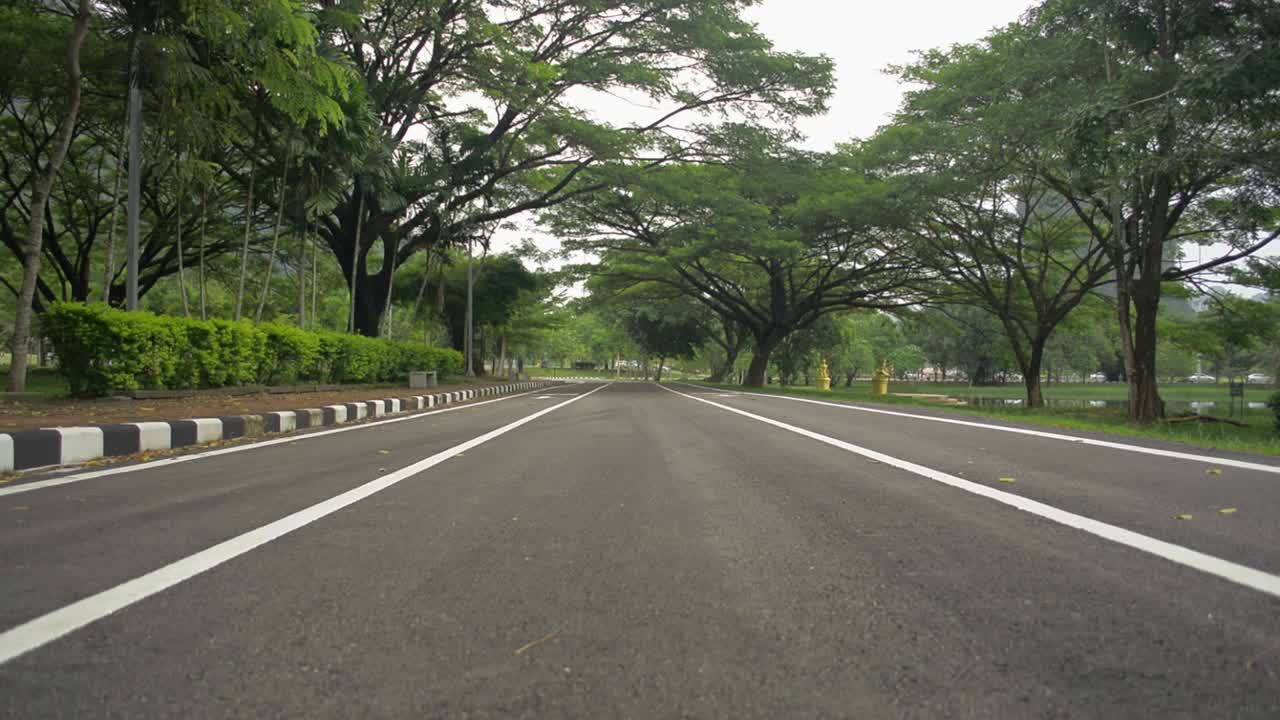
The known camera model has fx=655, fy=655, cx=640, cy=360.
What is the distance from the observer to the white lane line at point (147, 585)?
5.43ft

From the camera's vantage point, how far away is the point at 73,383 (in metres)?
8.66

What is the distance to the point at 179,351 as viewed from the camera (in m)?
9.83

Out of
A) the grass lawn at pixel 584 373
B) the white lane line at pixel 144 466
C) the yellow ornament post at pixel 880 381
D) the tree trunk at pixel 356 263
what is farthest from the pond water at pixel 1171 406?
the grass lawn at pixel 584 373

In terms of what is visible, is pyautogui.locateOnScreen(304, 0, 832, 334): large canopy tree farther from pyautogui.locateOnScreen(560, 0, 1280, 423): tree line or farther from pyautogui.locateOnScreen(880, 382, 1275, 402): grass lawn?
pyautogui.locateOnScreen(880, 382, 1275, 402): grass lawn

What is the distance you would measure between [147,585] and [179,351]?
946 cm

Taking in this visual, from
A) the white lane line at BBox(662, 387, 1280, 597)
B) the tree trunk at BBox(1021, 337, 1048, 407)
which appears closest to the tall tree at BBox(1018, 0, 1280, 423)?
the tree trunk at BBox(1021, 337, 1048, 407)

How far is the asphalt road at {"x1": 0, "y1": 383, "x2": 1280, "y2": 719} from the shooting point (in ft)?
4.65

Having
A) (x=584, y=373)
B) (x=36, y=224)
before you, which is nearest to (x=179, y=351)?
(x=36, y=224)

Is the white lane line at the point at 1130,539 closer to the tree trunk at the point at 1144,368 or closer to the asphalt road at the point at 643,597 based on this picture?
the asphalt road at the point at 643,597

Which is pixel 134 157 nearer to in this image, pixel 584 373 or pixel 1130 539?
pixel 1130 539

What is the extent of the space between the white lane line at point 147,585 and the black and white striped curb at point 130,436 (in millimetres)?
2959

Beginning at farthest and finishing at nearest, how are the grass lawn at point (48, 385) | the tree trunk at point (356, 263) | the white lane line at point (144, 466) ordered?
the tree trunk at point (356, 263) < the grass lawn at point (48, 385) < the white lane line at point (144, 466)

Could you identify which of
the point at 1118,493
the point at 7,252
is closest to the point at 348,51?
the point at 1118,493

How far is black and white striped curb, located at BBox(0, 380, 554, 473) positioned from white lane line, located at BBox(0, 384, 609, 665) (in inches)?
→ 116
